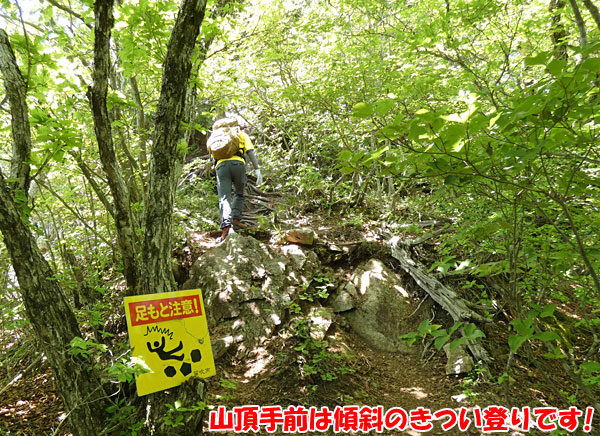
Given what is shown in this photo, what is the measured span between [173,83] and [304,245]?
12.3 ft

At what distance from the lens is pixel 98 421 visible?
7.71 feet

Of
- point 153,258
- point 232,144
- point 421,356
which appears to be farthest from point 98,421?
point 232,144

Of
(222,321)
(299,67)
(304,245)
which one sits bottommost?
(222,321)

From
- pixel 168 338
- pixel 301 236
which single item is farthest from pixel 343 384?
pixel 301 236

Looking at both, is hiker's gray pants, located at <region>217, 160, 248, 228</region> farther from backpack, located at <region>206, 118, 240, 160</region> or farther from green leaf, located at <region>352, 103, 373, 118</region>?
green leaf, located at <region>352, 103, 373, 118</region>

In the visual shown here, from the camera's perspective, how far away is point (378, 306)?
5.08 metres

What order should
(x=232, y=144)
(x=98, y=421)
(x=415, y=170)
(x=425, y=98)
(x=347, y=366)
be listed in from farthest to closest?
(x=232, y=144)
(x=425, y=98)
(x=347, y=366)
(x=98, y=421)
(x=415, y=170)

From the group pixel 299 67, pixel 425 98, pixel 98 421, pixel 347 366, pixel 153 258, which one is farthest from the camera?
pixel 299 67

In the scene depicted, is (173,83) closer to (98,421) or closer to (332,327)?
(98,421)

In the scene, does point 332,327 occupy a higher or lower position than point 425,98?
lower

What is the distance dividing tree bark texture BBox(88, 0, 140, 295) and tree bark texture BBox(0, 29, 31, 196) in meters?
0.52

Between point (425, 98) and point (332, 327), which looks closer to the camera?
point (332, 327)
